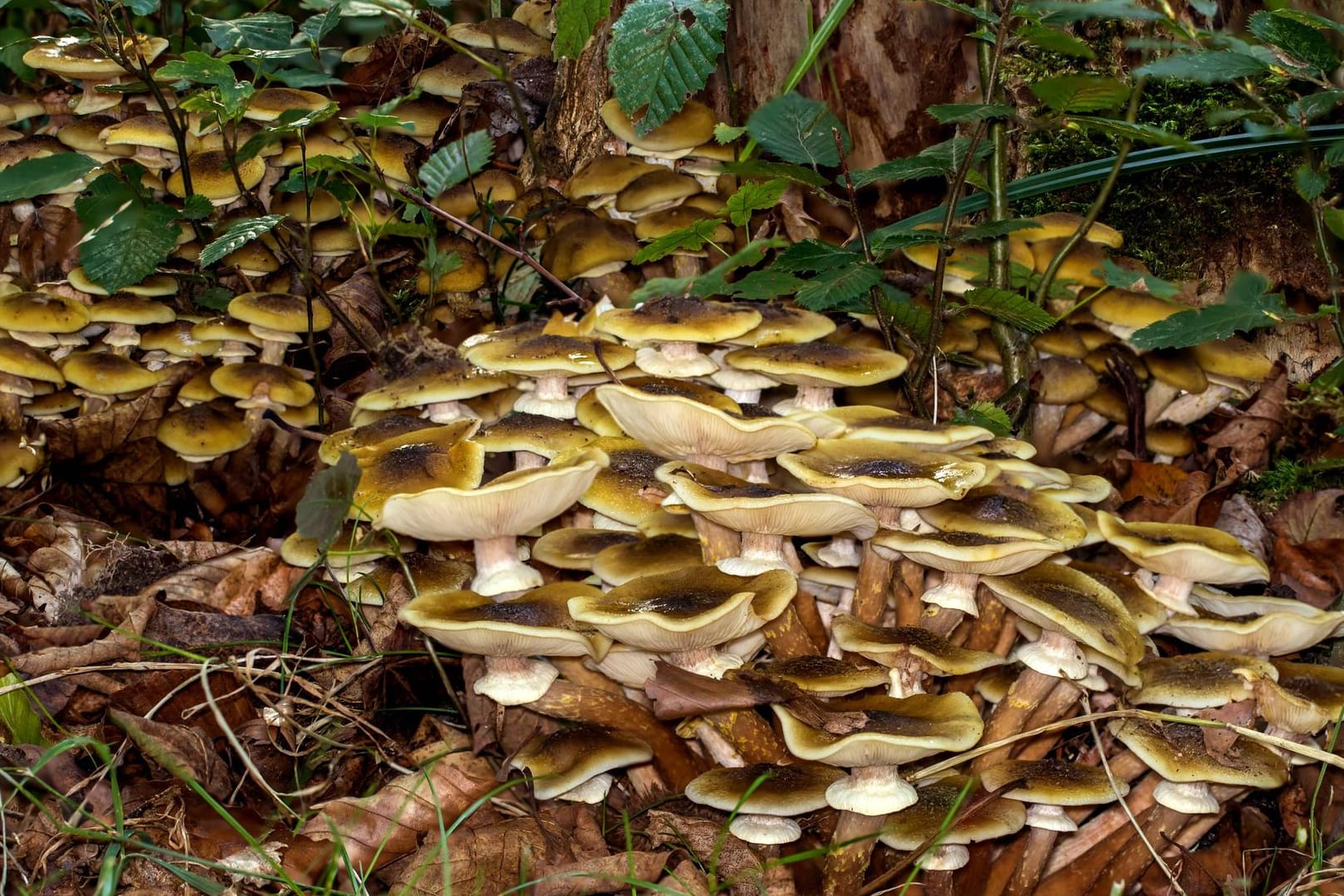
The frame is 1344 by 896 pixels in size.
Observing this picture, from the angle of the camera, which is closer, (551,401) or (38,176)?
(551,401)

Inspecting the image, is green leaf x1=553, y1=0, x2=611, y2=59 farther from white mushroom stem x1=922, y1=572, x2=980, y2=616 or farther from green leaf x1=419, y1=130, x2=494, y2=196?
white mushroom stem x1=922, y1=572, x2=980, y2=616

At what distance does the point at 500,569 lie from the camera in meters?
3.14

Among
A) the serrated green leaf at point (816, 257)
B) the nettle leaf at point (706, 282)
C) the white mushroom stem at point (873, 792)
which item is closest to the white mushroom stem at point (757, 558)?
the white mushroom stem at point (873, 792)

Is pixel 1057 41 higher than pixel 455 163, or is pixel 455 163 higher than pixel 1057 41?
pixel 1057 41

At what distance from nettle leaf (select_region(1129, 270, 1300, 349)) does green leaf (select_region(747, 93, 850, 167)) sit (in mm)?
1138

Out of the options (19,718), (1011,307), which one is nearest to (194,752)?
(19,718)

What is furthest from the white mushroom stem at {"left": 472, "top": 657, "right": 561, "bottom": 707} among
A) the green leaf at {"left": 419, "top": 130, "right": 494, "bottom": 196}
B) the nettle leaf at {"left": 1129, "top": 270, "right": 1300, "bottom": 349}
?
the green leaf at {"left": 419, "top": 130, "right": 494, "bottom": 196}

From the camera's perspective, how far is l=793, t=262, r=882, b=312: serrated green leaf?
3.10m

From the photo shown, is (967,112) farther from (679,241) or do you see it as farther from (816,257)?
(679,241)

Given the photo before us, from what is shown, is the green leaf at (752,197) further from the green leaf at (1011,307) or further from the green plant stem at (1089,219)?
the green plant stem at (1089,219)

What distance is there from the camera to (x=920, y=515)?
3.10 meters

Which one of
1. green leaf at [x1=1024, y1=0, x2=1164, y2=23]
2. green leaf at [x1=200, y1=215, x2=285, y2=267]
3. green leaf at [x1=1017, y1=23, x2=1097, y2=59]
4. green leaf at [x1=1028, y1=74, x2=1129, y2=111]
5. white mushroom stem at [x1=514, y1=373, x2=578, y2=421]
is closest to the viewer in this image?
green leaf at [x1=1024, y1=0, x2=1164, y2=23]

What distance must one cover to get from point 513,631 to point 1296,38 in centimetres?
280

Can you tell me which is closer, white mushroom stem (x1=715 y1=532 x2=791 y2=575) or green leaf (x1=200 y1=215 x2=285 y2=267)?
white mushroom stem (x1=715 y1=532 x2=791 y2=575)
